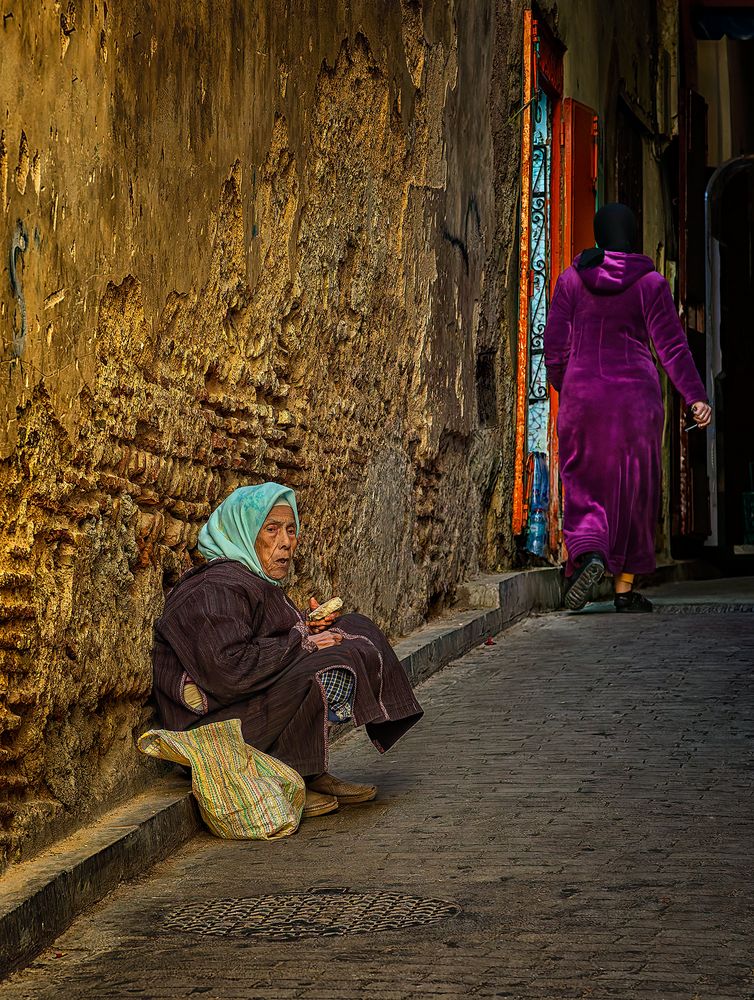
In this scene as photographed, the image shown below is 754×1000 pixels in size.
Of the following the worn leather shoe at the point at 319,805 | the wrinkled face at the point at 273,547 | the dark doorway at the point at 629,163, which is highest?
the dark doorway at the point at 629,163

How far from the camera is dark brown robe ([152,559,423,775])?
520cm

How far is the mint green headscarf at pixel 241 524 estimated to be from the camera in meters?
5.48

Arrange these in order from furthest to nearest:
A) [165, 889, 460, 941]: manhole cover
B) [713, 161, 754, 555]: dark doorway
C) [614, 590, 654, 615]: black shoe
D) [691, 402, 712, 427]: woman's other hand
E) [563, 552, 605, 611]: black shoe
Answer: [713, 161, 754, 555]: dark doorway, [614, 590, 654, 615]: black shoe, [563, 552, 605, 611]: black shoe, [691, 402, 712, 427]: woman's other hand, [165, 889, 460, 941]: manhole cover

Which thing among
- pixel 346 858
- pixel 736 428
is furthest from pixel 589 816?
pixel 736 428

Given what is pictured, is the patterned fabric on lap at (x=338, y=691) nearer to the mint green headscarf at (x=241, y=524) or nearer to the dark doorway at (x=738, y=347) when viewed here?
the mint green headscarf at (x=241, y=524)

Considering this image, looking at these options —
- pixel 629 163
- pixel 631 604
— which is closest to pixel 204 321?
pixel 631 604

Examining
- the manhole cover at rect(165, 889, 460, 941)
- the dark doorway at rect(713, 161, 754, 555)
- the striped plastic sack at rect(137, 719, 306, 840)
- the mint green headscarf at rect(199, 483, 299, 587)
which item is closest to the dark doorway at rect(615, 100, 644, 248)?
the dark doorway at rect(713, 161, 754, 555)

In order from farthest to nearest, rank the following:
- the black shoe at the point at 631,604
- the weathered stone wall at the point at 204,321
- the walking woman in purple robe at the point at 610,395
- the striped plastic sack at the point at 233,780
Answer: the black shoe at the point at 631,604
the walking woman in purple robe at the point at 610,395
the striped plastic sack at the point at 233,780
the weathered stone wall at the point at 204,321

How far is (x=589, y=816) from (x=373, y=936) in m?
1.33

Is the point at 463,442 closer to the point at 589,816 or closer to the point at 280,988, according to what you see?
the point at 589,816

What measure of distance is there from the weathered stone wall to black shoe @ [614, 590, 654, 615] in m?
1.09

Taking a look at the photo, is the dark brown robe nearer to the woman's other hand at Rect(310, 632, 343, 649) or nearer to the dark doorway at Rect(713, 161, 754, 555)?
the woman's other hand at Rect(310, 632, 343, 649)

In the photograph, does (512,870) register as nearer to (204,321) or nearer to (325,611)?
(325,611)

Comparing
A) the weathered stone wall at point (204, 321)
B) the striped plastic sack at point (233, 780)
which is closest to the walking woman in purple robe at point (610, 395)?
the weathered stone wall at point (204, 321)
